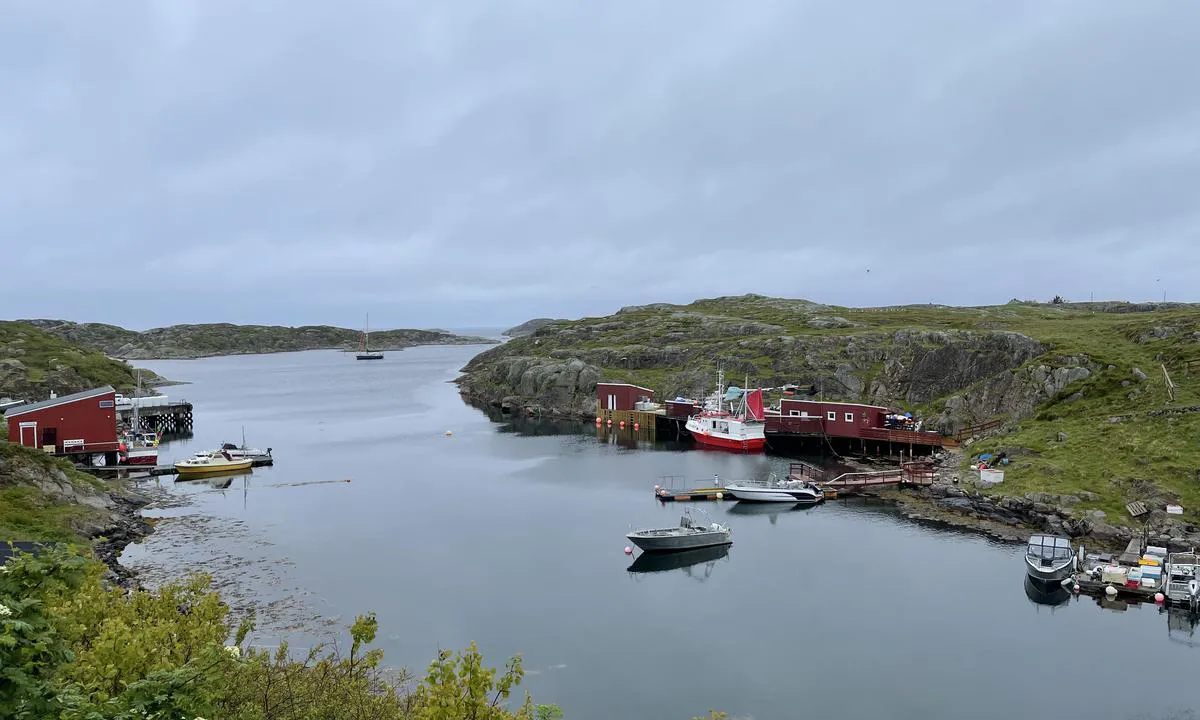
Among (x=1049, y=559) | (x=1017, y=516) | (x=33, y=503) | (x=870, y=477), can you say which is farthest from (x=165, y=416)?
(x=1049, y=559)

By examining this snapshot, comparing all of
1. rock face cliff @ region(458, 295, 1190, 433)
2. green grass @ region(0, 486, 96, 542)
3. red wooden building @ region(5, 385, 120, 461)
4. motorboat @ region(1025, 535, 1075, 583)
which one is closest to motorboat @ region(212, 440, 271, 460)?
red wooden building @ region(5, 385, 120, 461)

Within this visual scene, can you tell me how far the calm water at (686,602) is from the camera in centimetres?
3469

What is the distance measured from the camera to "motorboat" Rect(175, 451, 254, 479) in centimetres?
8275

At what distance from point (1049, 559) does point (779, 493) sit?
88.9 ft

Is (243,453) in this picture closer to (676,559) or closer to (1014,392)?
(676,559)

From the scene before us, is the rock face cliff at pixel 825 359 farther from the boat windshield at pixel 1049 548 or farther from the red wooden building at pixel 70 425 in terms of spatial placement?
the red wooden building at pixel 70 425

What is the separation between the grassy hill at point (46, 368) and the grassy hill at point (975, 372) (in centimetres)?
7034

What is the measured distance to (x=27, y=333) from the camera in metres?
156

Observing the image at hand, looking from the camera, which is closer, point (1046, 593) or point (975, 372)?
point (1046, 593)

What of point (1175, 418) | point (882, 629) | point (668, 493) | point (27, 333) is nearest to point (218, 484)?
point (668, 493)

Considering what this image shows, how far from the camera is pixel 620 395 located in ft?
406

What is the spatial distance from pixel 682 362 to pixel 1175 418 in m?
84.3

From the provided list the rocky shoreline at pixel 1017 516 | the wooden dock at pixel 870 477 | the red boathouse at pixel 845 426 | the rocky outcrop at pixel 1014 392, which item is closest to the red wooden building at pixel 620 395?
the red boathouse at pixel 845 426

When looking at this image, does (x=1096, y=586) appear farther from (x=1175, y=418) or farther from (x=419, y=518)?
(x=419, y=518)
